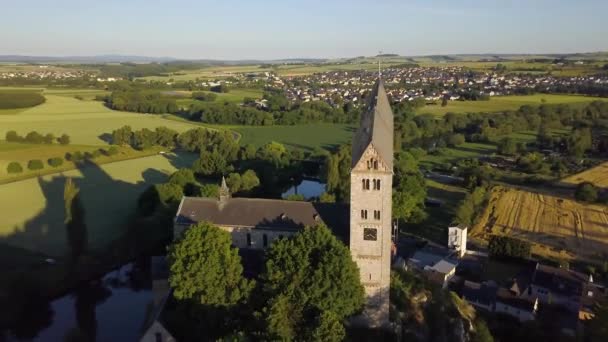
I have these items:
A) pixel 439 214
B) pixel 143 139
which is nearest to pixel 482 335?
pixel 439 214

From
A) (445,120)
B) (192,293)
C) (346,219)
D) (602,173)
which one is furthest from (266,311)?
(445,120)

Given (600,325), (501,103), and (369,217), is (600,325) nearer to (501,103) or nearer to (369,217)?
(369,217)

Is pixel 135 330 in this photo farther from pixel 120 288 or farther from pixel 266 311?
pixel 266 311

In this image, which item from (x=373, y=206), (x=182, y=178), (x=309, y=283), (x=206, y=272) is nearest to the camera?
(x=309, y=283)

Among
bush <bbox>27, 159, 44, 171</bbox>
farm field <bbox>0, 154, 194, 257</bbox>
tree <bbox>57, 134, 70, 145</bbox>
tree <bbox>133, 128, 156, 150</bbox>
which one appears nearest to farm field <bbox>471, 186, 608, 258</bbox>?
farm field <bbox>0, 154, 194, 257</bbox>

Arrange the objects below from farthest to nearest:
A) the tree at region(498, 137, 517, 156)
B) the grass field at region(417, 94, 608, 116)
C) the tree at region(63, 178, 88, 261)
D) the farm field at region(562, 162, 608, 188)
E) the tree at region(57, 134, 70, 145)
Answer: the grass field at region(417, 94, 608, 116)
the tree at region(498, 137, 517, 156)
the tree at region(57, 134, 70, 145)
the farm field at region(562, 162, 608, 188)
the tree at region(63, 178, 88, 261)

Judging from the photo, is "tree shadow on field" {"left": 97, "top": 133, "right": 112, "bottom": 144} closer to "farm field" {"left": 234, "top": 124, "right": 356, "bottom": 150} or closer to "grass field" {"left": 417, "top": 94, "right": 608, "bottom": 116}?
"farm field" {"left": 234, "top": 124, "right": 356, "bottom": 150}
